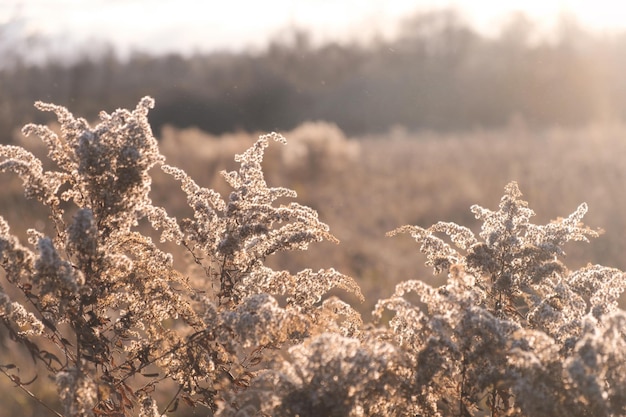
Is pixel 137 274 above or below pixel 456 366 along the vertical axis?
below

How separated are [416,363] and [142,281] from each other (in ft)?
4.87

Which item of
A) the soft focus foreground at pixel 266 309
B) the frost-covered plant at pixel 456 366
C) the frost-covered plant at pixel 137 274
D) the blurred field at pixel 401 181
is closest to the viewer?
the frost-covered plant at pixel 456 366

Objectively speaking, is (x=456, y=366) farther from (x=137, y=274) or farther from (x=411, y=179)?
(x=411, y=179)

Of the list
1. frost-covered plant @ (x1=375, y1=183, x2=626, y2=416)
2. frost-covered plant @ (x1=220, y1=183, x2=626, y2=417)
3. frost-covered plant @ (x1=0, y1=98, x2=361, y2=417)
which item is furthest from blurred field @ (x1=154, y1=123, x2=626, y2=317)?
frost-covered plant @ (x1=220, y1=183, x2=626, y2=417)

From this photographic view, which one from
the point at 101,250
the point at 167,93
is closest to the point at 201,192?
the point at 101,250

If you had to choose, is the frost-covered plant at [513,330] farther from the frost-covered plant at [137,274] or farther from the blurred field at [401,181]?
the blurred field at [401,181]

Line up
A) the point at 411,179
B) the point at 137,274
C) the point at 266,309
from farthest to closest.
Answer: the point at 411,179
the point at 137,274
the point at 266,309

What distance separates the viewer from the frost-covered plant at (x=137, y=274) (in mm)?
3328

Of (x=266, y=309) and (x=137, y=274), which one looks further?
(x=137, y=274)

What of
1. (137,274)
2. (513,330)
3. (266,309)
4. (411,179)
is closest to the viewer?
(266,309)

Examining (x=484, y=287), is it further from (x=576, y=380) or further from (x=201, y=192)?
(x=201, y=192)

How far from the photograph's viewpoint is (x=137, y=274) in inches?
149

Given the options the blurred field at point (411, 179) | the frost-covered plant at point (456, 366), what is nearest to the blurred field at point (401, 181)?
the blurred field at point (411, 179)

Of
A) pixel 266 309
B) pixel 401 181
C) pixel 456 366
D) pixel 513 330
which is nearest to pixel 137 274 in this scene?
pixel 266 309
